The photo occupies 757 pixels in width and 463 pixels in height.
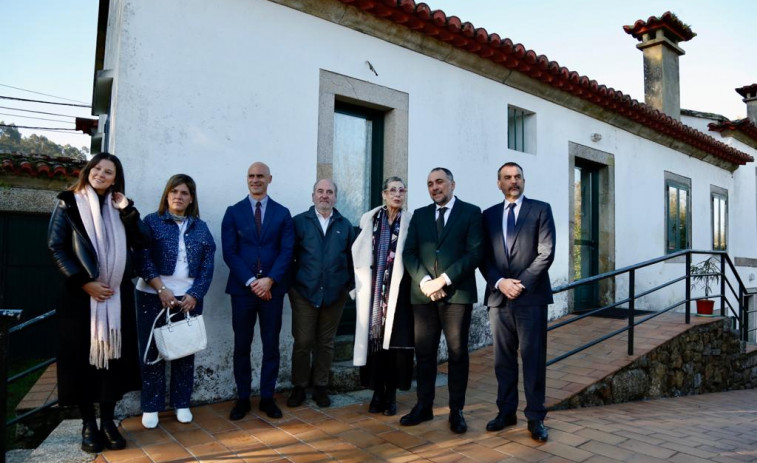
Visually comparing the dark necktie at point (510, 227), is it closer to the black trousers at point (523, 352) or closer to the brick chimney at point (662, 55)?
the black trousers at point (523, 352)

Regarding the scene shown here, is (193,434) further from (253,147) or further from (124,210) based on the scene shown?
(253,147)

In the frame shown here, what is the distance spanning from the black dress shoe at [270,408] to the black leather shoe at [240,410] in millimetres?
105

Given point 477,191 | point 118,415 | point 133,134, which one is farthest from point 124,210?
point 477,191

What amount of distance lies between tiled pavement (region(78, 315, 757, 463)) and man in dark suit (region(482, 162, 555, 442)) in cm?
25

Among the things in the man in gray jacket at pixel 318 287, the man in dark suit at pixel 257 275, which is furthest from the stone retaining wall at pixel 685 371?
the man in dark suit at pixel 257 275

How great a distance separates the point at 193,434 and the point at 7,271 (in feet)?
21.9

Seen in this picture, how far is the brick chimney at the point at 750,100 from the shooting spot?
1372cm

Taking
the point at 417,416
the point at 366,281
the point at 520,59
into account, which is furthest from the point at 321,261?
the point at 520,59

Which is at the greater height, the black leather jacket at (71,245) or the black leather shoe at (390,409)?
the black leather jacket at (71,245)

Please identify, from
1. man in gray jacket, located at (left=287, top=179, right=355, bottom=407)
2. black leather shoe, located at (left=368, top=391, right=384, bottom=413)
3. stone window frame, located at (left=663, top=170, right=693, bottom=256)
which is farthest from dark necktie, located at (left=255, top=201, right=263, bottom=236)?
stone window frame, located at (left=663, top=170, right=693, bottom=256)

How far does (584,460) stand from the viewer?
286 cm

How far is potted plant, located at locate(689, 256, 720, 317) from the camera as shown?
679 centimetres

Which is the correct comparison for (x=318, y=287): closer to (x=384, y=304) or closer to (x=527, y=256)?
(x=384, y=304)

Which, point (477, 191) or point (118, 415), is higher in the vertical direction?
point (477, 191)
